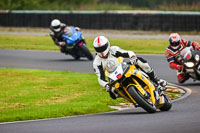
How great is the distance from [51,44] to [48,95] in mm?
16164

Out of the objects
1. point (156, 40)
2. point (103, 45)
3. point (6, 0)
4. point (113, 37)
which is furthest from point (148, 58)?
point (6, 0)

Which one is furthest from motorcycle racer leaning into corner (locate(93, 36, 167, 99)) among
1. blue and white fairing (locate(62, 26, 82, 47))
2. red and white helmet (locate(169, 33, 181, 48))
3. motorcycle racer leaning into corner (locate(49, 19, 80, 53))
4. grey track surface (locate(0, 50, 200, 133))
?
motorcycle racer leaning into corner (locate(49, 19, 80, 53))

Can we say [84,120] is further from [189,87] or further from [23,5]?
[23,5]

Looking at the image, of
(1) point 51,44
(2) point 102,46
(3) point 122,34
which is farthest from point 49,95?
(3) point 122,34

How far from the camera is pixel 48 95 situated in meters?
13.3

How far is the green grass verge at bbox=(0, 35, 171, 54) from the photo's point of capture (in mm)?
26136

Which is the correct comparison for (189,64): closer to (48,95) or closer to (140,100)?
(48,95)

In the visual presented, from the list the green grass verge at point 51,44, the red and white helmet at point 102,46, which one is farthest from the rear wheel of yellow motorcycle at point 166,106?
the green grass verge at point 51,44

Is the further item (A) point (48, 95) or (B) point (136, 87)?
(A) point (48, 95)

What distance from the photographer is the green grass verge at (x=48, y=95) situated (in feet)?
35.8

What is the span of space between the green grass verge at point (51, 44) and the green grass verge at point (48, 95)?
783 centimetres

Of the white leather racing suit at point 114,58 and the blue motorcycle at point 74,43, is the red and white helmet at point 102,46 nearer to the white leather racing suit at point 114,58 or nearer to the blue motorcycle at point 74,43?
the white leather racing suit at point 114,58

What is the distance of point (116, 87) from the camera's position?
995 centimetres

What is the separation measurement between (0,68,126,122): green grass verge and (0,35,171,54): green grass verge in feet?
25.7
